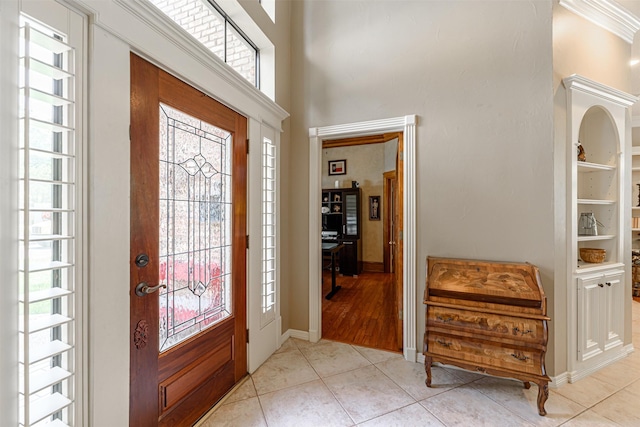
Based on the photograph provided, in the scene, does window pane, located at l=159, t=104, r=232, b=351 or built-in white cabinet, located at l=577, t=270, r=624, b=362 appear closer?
Result: window pane, located at l=159, t=104, r=232, b=351

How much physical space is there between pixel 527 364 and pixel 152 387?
226 centimetres

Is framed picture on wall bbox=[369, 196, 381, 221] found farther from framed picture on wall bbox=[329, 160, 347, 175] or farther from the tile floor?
the tile floor

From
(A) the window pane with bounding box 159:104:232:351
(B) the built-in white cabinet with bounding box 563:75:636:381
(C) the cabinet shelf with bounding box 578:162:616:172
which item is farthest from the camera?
(C) the cabinet shelf with bounding box 578:162:616:172

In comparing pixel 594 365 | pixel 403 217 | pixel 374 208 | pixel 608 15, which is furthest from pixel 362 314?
pixel 608 15

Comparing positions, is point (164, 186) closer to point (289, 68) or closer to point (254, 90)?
point (254, 90)

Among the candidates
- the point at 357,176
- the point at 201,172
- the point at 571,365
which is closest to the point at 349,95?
the point at 201,172

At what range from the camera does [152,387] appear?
140cm

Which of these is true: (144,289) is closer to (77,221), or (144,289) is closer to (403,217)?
(77,221)

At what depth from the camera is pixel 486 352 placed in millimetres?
1867

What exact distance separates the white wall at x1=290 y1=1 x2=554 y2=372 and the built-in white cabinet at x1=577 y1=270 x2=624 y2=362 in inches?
17.2

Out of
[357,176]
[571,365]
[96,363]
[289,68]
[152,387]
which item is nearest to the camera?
[96,363]

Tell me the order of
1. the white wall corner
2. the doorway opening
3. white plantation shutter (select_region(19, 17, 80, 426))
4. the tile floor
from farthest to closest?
the doorway opening → the white wall corner → the tile floor → white plantation shutter (select_region(19, 17, 80, 426))

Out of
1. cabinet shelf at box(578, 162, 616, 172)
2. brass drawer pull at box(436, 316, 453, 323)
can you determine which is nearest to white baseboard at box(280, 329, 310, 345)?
brass drawer pull at box(436, 316, 453, 323)

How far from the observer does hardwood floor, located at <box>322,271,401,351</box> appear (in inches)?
113
